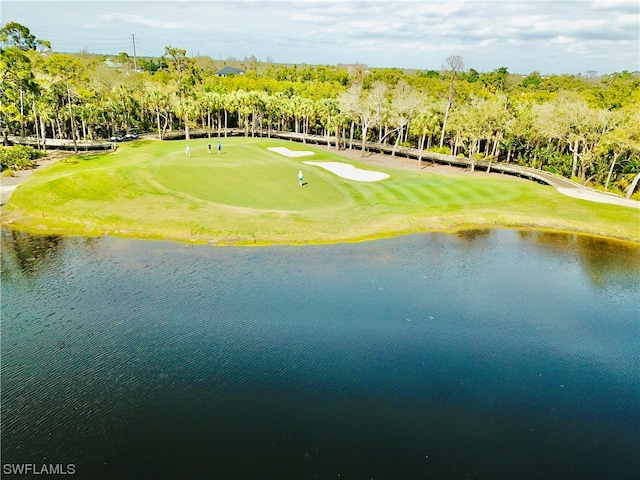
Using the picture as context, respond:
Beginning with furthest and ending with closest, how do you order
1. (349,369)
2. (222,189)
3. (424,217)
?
(222,189) < (424,217) < (349,369)

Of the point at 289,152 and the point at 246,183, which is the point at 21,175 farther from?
the point at 289,152

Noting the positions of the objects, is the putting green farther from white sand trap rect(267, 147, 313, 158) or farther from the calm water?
the calm water

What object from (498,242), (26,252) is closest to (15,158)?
(26,252)

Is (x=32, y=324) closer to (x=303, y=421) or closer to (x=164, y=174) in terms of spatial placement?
(x=303, y=421)

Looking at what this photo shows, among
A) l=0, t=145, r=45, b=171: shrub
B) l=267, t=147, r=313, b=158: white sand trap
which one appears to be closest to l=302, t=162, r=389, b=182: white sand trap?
l=267, t=147, r=313, b=158: white sand trap

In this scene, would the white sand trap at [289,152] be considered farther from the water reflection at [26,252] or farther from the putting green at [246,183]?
the water reflection at [26,252]

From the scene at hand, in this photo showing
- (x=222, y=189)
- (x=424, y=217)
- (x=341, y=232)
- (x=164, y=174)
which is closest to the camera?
(x=341, y=232)

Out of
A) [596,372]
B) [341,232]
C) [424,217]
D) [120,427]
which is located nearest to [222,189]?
[341,232]
